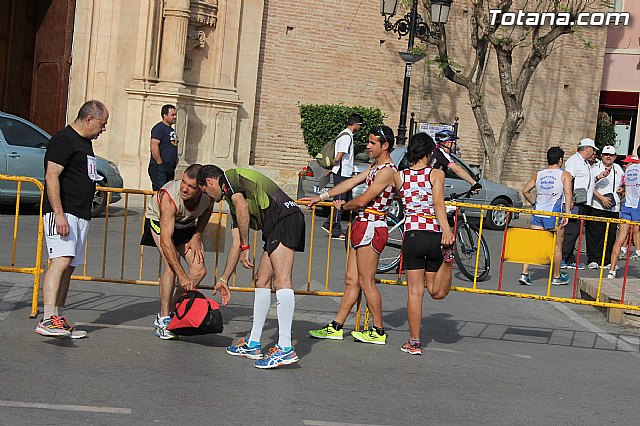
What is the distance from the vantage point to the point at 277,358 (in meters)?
7.89

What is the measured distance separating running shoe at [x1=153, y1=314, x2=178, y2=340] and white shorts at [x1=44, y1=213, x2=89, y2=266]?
34.0 inches

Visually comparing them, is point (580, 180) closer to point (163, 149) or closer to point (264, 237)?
point (163, 149)

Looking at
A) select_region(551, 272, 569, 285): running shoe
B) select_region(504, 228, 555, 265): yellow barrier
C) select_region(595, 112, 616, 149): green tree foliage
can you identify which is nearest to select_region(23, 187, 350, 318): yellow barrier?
select_region(504, 228, 555, 265): yellow barrier

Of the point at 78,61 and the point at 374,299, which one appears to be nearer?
the point at 374,299

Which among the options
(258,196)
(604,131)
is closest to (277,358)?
(258,196)

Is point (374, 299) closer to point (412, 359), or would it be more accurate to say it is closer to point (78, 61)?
point (412, 359)

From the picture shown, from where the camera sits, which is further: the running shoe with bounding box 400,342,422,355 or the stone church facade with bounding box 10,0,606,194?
the stone church facade with bounding box 10,0,606,194

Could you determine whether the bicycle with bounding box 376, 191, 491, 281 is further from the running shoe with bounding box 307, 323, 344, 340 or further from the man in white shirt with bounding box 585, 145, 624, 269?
the running shoe with bounding box 307, 323, 344, 340

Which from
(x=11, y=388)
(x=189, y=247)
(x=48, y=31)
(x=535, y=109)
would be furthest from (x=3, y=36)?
(x=11, y=388)

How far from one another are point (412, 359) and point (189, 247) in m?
2.07

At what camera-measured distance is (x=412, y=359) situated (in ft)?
28.9

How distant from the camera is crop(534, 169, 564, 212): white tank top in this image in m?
13.7

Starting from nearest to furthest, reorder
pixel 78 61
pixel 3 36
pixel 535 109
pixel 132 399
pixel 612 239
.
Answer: pixel 132 399 < pixel 612 239 < pixel 78 61 < pixel 3 36 < pixel 535 109
